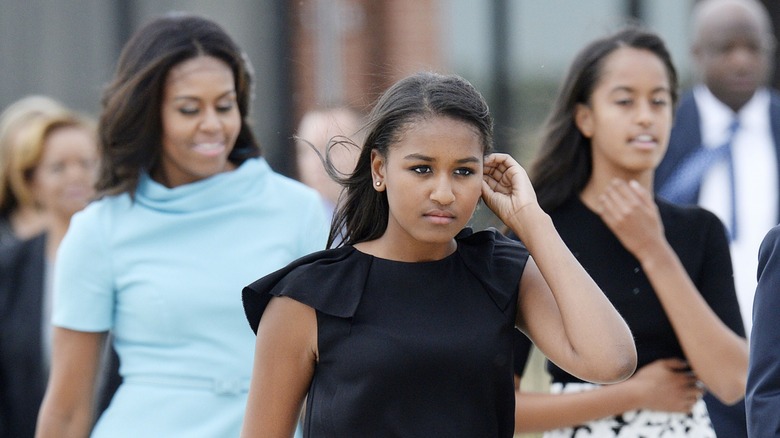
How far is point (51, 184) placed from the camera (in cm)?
609

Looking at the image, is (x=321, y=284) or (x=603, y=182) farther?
(x=603, y=182)

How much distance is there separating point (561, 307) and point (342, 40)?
22.9 feet

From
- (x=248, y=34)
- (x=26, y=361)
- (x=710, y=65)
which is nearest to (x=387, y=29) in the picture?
(x=248, y=34)

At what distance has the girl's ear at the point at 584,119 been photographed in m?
4.05

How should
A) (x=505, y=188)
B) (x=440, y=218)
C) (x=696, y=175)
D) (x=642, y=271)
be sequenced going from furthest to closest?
(x=696, y=175), (x=642, y=271), (x=505, y=188), (x=440, y=218)

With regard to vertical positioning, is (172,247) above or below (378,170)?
below

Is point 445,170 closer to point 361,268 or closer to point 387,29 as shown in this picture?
point 361,268

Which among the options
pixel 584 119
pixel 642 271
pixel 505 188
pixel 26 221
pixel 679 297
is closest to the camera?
pixel 505 188

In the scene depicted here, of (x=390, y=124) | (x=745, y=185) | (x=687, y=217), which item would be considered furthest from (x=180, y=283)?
(x=745, y=185)

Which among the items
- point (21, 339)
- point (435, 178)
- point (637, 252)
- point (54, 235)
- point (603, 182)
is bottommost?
point (21, 339)

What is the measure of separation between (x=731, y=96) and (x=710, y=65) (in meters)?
0.25

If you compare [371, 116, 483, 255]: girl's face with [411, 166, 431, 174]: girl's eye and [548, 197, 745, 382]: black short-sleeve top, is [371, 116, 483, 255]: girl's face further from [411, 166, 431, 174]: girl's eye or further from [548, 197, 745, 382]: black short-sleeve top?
[548, 197, 745, 382]: black short-sleeve top

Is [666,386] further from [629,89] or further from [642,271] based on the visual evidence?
[629,89]

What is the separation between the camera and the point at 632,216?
3.79m
